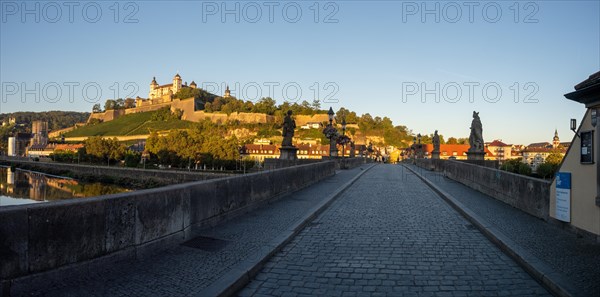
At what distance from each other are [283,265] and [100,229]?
7.83 ft

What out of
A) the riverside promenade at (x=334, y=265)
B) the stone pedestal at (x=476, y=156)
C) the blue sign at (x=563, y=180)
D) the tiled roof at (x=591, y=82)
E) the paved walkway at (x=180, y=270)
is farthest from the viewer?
the stone pedestal at (x=476, y=156)

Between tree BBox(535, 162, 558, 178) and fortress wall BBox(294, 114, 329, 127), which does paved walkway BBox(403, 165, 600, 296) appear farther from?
fortress wall BBox(294, 114, 329, 127)

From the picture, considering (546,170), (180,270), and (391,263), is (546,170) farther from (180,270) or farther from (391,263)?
(180,270)

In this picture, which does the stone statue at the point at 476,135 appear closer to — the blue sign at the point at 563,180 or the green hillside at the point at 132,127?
the blue sign at the point at 563,180

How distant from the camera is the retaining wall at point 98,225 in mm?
4121

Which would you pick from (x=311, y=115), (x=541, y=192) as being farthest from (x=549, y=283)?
(x=311, y=115)

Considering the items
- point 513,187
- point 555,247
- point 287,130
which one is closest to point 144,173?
point 287,130

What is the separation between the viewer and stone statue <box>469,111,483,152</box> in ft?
88.8

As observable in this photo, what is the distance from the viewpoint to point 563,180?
308 inches

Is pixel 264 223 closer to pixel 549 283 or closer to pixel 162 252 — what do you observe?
pixel 162 252

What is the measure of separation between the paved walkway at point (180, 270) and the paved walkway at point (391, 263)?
447mm

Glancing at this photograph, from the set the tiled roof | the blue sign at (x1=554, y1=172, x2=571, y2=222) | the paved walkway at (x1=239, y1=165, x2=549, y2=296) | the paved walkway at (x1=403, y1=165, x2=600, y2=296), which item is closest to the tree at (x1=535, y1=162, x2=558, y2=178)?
the paved walkway at (x1=403, y1=165, x2=600, y2=296)

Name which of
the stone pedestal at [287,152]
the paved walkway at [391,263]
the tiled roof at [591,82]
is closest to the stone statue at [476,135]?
the stone pedestal at [287,152]

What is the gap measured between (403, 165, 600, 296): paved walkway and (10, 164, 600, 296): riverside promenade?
0.02m
